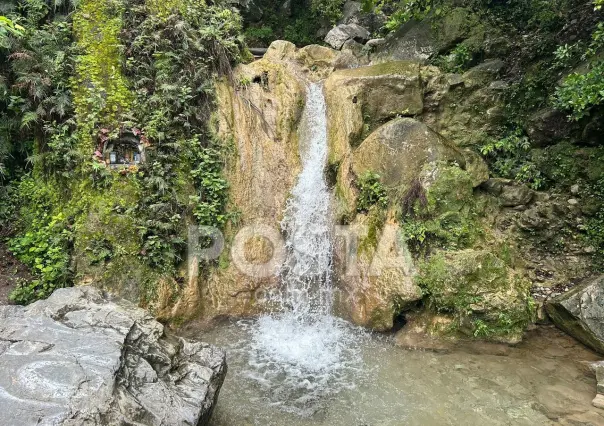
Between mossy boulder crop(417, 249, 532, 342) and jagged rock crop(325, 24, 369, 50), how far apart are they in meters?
Answer: 10.5

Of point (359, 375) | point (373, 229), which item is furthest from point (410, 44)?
point (359, 375)

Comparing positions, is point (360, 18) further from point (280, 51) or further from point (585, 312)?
point (585, 312)

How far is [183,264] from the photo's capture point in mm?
7926

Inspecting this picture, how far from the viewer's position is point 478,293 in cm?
702

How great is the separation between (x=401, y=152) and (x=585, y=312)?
4.48m

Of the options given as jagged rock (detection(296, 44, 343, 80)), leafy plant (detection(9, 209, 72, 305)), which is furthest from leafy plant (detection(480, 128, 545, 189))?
leafy plant (detection(9, 209, 72, 305))

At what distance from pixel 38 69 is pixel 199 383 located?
7.85 metres

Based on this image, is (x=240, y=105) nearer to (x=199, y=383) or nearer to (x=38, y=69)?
(x=38, y=69)

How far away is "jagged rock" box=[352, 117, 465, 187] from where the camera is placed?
27.1 feet

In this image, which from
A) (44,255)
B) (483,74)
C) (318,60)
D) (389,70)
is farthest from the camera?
(318,60)

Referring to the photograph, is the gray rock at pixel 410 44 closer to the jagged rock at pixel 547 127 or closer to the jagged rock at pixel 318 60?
the jagged rock at pixel 318 60

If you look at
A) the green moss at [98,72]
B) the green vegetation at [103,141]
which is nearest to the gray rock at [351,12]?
the green vegetation at [103,141]

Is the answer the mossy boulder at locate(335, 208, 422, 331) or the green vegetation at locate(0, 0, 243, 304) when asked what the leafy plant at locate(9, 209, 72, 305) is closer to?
the green vegetation at locate(0, 0, 243, 304)

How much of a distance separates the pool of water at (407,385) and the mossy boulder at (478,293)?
0.40 metres
